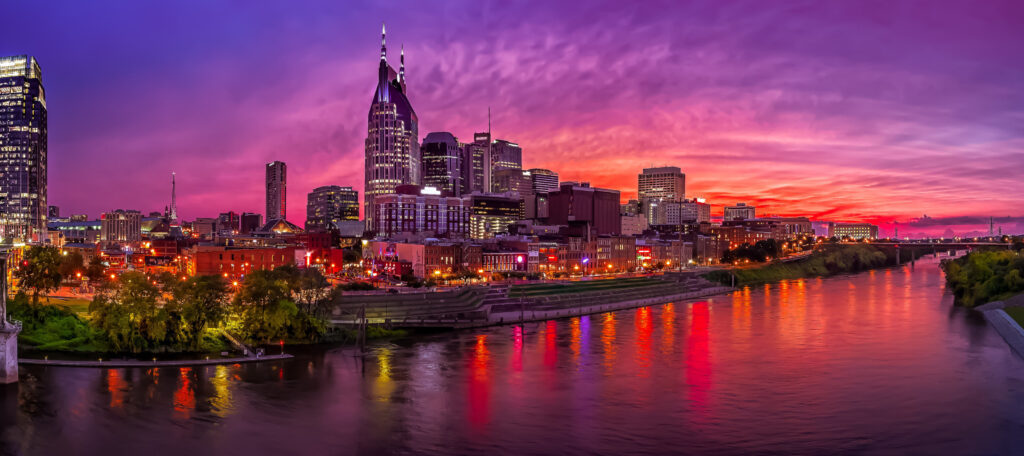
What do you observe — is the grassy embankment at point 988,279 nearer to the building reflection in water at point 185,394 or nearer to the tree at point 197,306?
the tree at point 197,306

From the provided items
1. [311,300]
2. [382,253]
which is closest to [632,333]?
[311,300]

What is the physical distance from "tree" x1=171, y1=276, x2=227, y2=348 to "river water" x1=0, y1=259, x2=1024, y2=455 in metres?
6.22

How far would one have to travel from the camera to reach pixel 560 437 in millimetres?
30484

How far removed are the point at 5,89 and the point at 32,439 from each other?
214 m

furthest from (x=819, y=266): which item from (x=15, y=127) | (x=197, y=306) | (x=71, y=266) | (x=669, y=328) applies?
(x=15, y=127)

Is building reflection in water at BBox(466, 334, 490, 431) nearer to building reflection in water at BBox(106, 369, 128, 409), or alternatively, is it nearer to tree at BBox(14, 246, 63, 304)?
building reflection in water at BBox(106, 369, 128, 409)

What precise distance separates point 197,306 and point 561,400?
27.8 metres

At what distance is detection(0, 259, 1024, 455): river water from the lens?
29375 mm

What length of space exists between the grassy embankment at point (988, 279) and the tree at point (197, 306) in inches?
3088

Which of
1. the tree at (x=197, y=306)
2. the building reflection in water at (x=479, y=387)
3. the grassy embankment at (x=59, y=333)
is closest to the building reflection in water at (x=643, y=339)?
the building reflection in water at (x=479, y=387)

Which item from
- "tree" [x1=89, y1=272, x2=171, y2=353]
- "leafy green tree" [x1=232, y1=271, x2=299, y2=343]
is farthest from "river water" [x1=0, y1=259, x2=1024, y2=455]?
"tree" [x1=89, y1=272, x2=171, y2=353]

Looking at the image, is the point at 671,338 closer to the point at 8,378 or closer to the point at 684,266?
the point at 8,378

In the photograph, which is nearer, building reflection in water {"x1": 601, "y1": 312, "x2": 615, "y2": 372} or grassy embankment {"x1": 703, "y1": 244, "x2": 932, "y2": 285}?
building reflection in water {"x1": 601, "y1": 312, "x2": 615, "y2": 372}

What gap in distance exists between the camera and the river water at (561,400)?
29375mm
